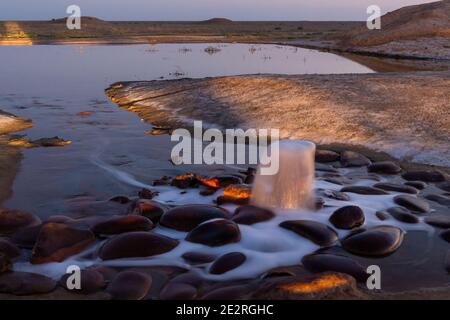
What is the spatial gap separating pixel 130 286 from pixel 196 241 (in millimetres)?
1115

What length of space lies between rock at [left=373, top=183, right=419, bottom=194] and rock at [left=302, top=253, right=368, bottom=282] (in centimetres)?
269

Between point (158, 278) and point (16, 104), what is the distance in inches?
472

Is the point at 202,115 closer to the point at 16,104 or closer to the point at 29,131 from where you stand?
the point at 29,131

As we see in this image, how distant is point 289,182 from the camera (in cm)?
712

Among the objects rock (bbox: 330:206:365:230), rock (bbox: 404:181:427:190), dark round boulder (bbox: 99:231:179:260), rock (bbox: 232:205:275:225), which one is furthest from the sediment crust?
dark round boulder (bbox: 99:231:179:260)

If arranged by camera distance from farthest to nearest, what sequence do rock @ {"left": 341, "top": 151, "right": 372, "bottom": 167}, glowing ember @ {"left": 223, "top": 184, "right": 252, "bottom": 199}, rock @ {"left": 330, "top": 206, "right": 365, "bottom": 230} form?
rock @ {"left": 341, "top": 151, "right": 372, "bottom": 167} → glowing ember @ {"left": 223, "top": 184, "right": 252, "bottom": 199} → rock @ {"left": 330, "top": 206, "right": 365, "bottom": 230}

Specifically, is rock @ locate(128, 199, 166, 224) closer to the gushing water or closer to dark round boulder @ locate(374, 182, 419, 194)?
the gushing water

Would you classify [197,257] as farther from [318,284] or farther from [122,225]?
[318,284]

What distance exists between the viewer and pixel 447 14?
4122 centimetres

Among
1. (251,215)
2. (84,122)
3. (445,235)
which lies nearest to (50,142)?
(84,122)

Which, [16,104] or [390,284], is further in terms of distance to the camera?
[16,104]

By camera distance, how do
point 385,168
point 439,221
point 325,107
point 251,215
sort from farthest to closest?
point 325,107 < point 385,168 < point 439,221 < point 251,215

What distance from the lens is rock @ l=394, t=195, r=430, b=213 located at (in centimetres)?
709

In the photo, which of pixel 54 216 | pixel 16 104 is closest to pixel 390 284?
pixel 54 216
